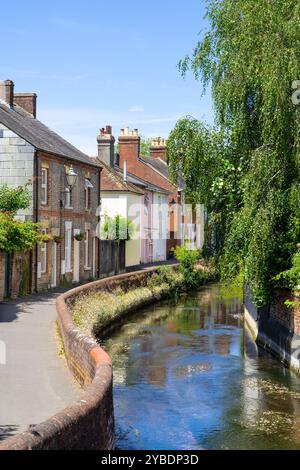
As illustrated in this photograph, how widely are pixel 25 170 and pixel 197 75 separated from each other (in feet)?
35.4


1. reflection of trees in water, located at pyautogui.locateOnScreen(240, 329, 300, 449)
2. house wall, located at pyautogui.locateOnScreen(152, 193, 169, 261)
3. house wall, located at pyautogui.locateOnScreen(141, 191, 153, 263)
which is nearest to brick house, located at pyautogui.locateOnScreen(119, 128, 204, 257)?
house wall, located at pyautogui.locateOnScreen(152, 193, 169, 261)

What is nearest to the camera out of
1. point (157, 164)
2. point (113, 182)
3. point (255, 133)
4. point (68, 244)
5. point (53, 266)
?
point (255, 133)

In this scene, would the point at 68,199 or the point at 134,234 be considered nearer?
the point at 68,199

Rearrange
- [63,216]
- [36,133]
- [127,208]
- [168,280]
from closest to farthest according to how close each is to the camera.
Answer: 1. [36,133]
2. [63,216]
3. [168,280]
4. [127,208]

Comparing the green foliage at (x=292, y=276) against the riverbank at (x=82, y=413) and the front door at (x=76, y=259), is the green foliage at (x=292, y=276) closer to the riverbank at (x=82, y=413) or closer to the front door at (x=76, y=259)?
the riverbank at (x=82, y=413)

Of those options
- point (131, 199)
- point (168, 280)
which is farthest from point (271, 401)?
point (131, 199)

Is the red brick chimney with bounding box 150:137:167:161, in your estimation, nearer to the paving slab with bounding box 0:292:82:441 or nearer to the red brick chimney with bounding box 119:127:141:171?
the red brick chimney with bounding box 119:127:141:171

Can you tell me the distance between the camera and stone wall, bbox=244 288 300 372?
2014cm

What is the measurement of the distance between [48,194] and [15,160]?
2.51m

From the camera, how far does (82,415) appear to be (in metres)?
9.16

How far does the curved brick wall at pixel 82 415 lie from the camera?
7781 mm

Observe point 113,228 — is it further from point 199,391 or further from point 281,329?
point 199,391
